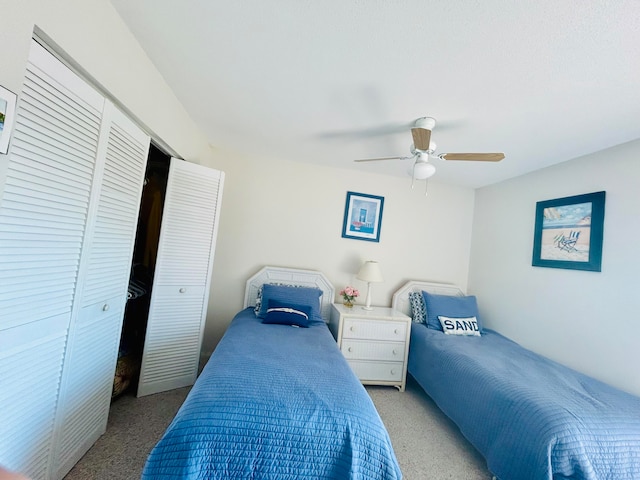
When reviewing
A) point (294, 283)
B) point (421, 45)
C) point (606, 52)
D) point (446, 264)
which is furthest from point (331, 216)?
point (606, 52)

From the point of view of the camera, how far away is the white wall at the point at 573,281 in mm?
1907

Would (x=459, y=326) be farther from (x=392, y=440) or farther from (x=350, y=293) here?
(x=392, y=440)

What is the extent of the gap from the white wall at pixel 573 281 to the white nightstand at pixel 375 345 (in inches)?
46.3

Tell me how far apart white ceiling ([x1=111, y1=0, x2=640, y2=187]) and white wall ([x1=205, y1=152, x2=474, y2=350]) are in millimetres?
839

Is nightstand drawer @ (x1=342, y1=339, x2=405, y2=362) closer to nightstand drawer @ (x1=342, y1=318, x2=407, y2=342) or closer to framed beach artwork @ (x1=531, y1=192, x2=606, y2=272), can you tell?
nightstand drawer @ (x1=342, y1=318, x2=407, y2=342)

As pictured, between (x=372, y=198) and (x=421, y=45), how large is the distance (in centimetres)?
202

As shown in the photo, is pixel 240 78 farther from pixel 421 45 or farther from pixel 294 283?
pixel 294 283

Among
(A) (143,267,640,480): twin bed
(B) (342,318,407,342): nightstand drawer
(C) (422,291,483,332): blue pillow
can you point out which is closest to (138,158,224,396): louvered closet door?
(A) (143,267,640,480): twin bed

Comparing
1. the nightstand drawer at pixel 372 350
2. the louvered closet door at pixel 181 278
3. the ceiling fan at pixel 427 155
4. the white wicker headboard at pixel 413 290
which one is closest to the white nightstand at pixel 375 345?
the nightstand drawer at pixel 372 350

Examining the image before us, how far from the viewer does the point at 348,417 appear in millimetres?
1225

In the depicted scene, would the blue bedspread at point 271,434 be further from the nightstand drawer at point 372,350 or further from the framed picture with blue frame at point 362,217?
the framed picture with blue frame at point 362,217

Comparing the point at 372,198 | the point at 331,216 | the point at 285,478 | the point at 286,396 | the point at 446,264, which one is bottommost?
the point at 285,478

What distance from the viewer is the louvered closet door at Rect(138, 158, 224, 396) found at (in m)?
2.14

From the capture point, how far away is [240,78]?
1691 millimetres
